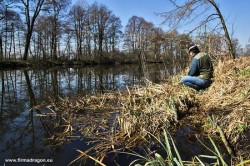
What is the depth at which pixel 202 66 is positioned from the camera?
6.27m

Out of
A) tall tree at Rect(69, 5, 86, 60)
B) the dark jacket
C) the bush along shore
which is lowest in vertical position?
the bush along shore

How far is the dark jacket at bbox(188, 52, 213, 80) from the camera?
6168mm

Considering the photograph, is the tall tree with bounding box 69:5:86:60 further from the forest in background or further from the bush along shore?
the bush along shore

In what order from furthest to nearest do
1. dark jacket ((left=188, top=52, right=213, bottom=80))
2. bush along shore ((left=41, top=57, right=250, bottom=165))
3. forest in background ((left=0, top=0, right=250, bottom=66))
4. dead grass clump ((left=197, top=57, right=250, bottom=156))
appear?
forest in background ((left=0, top=0, right=250, bottom=66)) < dark jacket ((left=188, top=52, right=213, bottom=80)) < dead grass clump ((left=197, top=57, right=250, bottom=156)) < bush along shore ((left=41, top=57, right=250, bottom=165))

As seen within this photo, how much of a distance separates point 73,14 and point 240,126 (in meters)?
39.6

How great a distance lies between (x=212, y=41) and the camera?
31.3 feet

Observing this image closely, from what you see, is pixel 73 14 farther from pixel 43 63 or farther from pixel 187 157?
pixel 187 157

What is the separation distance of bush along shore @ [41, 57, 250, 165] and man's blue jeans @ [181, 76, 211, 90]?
45 centimetres

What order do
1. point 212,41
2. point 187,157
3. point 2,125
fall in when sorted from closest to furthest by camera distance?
point 187,157 < point 2,125 < point 212,41

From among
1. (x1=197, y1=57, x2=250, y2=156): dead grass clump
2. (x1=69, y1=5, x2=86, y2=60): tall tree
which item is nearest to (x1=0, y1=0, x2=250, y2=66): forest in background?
(x1=69, y1=5, x2=86, y2=60): tall tree

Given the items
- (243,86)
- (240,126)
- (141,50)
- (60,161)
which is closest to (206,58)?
(243,86)

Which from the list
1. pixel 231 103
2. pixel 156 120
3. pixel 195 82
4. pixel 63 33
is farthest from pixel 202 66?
pixel 63 33

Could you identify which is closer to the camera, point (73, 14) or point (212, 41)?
point (212, 41)

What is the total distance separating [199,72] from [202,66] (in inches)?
8.7
